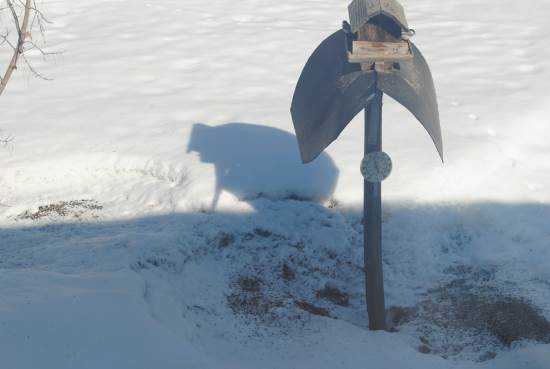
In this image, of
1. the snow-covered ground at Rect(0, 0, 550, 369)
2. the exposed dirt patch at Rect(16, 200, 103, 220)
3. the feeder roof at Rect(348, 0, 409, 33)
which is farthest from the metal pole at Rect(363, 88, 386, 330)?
the exposed dirt patch at Rect(16, 200, 103, 220)

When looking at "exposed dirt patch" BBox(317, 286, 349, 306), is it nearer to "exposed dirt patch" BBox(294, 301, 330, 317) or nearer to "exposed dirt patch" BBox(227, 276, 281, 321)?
"exposed dirt patch" BBox(294, 301, 330, 317)

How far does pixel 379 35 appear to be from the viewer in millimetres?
3639

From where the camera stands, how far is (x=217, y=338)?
415cm

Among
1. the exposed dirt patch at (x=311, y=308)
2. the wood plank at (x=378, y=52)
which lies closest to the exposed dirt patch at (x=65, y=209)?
the exposed dirt patch at (x=311, y=308)

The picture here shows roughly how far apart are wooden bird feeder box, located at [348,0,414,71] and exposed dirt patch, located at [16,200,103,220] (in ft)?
10.3

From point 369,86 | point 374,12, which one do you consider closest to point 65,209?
point 369,86

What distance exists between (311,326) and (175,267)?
115 centimetres

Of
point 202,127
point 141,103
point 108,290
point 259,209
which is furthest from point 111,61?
point 108,290

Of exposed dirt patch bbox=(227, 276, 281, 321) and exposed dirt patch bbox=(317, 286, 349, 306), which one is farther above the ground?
exposed dirt patch bbox=(227, 276, 281, 321)

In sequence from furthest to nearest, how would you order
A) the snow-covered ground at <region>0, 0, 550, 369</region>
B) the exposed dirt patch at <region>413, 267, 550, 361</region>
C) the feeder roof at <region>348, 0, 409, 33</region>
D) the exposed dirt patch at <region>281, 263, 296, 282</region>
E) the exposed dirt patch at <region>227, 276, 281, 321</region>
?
the exposed dirt patch at <region>281, 263, 296, 282</region> < the exposed dirt patch at <region>227, 276, 281, 321</region> < the exposed dirt patch at <region>413, 267, 550, 361</region> < the snow-covered ground at <region>0, 0, 550, 369</region> < the feeder roof at <region>348, 0, 409, 33</region>

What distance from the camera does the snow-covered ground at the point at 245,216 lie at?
12.9 ft

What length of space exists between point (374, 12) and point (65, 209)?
3.54 m

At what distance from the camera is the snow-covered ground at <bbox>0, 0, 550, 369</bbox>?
3941 mm

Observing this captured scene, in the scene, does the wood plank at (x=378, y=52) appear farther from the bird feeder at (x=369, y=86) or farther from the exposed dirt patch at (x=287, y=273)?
the exposed dirt patch at (x=287, y=273)
